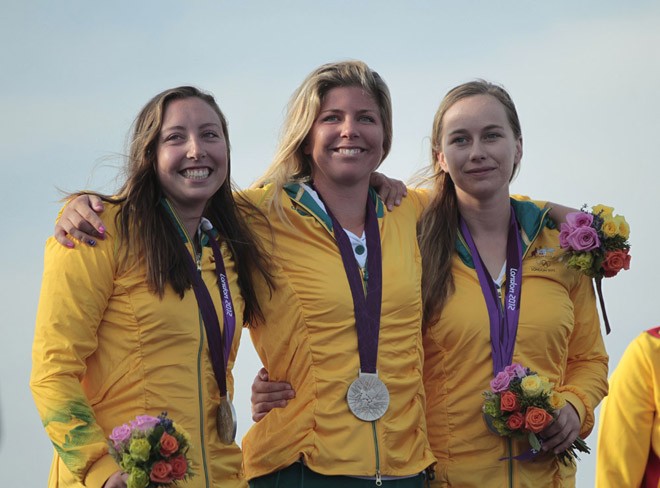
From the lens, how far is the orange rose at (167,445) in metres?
4.77

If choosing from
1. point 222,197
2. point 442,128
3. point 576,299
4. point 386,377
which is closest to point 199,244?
point 222,197

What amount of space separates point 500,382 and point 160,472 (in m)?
1.87

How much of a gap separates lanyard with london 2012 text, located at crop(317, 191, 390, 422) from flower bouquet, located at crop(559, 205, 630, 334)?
3.55 feet

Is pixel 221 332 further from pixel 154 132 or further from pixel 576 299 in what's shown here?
pixel 576 299

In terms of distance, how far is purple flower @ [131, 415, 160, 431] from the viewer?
4.80 m

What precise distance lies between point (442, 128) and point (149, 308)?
214 cm

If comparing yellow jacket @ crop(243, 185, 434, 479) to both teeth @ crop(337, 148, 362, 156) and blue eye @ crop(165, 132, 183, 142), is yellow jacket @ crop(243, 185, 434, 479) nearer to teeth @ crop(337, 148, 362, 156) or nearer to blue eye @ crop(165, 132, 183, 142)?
teeth @ crop(337, 148, 362, 156)

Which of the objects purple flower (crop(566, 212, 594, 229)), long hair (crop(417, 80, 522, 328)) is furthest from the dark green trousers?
purple flower (crop(566, 212, 594, 229))

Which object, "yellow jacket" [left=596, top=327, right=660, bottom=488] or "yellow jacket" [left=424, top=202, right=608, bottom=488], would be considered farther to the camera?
"yellow jacket" [left=596, top=327, right=660, bottom=488]

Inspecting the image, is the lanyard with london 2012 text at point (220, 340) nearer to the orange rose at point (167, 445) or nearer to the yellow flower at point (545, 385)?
the orange rose at point (167, 445)

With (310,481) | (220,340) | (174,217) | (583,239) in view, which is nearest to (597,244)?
(583,239)

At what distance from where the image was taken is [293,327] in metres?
5.71

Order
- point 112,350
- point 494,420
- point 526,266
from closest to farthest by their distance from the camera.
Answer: point 112,350, point 494,420, point 526,266

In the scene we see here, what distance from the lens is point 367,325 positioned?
5668mm
